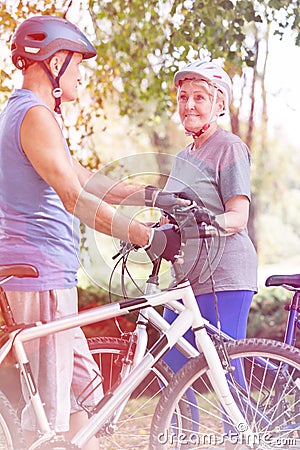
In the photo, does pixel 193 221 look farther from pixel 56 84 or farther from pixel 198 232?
pixel 56 84

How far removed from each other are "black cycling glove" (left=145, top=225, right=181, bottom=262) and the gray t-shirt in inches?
9.3

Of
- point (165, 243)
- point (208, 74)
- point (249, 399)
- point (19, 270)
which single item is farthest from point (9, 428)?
point (208, 74)

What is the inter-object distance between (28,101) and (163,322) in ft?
2.89

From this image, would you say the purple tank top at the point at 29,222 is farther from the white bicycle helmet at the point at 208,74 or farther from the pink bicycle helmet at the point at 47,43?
the white bicycle helmet at the point at 208,74

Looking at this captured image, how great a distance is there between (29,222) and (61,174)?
24 centimetres

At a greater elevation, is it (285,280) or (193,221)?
(193,221)

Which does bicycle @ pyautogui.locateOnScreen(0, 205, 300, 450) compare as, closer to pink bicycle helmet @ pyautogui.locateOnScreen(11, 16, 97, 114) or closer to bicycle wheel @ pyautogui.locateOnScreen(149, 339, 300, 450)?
bicycle wheel @ pyautogui.locateOnScreen(149, 339, 300, 450)

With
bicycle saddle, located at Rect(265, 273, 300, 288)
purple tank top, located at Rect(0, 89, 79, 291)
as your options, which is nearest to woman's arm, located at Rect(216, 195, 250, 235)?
bicycle saddle, located at Rect(265, 273, 300, 288)

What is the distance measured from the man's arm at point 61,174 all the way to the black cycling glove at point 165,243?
4 cm

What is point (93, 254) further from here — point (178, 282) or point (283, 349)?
point (283, 349)

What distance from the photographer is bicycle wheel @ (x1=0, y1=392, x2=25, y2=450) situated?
281 cm

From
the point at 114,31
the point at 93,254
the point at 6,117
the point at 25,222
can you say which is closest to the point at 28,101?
the point at 6,117

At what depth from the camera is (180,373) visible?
3025mm

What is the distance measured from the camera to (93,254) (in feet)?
11.0
